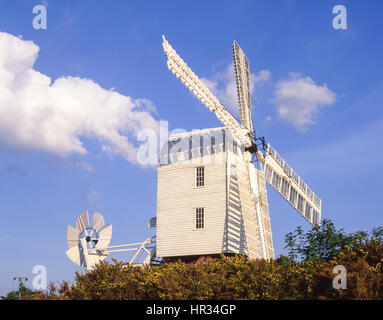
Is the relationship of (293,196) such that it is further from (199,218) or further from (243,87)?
(243,87)

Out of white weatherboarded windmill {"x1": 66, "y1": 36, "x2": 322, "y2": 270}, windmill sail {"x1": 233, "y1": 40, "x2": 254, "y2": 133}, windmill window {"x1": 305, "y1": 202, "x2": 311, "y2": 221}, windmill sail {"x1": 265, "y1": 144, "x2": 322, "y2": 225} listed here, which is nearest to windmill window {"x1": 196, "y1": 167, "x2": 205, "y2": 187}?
white weatherboarded windmill {"x1": 66, "y1": 36, "x2": 322, "y2": 270}

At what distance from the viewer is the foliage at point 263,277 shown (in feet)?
66.0

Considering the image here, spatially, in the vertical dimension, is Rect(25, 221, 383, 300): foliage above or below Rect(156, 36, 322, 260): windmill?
below

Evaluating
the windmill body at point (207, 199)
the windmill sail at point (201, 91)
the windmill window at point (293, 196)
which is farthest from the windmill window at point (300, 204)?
the windmill sail at point (201, 91)

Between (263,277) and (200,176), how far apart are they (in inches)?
585

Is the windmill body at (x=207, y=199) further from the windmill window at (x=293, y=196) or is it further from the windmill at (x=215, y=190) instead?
the windmill window at (x=293, y=196)

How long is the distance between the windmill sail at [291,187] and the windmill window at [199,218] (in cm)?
614

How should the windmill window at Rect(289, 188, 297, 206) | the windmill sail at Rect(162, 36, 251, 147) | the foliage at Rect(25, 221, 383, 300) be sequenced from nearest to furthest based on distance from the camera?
the foliage at Rect(25, 221, 383, 300)
the windmill sail at Rect(162, 36, 251, 147)
the windmill window at Rect(289, 188, 297, 206)

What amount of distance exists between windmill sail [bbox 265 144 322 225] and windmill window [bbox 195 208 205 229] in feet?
20.2

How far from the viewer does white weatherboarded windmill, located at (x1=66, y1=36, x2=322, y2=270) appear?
116ft

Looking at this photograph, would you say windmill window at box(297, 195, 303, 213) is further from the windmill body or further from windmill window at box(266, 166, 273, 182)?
the windmill body
